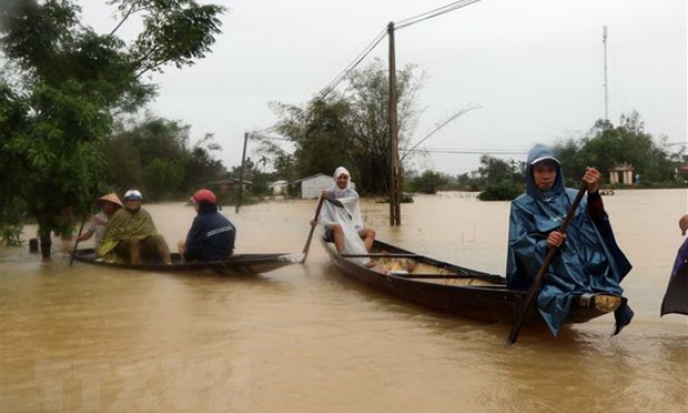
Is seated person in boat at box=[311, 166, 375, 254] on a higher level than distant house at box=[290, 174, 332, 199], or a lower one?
lower

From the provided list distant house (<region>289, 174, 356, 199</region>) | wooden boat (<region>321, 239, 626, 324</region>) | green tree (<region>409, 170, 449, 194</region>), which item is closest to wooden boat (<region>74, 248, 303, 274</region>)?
wooden boat (<region>321, 239, 626, 324</region>)

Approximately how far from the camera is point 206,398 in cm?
386

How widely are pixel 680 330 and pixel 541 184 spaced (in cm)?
179

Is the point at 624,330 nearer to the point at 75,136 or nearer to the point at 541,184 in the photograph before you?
the point at 541,184

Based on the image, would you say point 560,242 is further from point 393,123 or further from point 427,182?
point 427,182

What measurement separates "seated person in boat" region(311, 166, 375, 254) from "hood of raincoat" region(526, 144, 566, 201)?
3.96 meters

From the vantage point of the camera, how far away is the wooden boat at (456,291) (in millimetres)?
4500

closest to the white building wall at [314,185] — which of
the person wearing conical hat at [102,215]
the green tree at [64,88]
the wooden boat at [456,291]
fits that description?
the green tree at [64,88]

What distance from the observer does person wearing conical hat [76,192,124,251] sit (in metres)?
9.37

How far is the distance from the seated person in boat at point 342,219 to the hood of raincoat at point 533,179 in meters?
3.96

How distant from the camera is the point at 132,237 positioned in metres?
9.01

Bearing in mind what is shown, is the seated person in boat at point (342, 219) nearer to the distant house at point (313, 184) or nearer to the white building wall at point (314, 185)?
the distant house at point (313, 184)

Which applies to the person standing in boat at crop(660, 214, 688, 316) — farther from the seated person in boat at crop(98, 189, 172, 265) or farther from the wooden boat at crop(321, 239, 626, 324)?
the seated person in boat at crop(98, 189, 172, 265)

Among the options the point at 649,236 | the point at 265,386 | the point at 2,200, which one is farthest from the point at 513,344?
the point at 649,236
